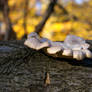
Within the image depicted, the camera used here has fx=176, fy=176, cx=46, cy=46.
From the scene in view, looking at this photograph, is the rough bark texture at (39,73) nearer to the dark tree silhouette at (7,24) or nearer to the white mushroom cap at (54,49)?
the white mushroom cap at (54,49)

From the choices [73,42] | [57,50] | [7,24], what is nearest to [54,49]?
[57,50]

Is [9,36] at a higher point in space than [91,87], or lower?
higher

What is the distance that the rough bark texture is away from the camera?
3.54ft

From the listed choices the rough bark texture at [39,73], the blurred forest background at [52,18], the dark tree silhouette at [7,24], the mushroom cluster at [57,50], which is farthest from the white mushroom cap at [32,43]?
the dark tree silhouette at [7,24]

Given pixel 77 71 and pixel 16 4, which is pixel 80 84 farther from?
pixel 16 4

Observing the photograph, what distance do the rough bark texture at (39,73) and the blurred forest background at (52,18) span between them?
8.84ft

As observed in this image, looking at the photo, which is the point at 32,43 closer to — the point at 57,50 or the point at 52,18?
the point at 57,50

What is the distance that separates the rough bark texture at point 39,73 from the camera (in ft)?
3.54

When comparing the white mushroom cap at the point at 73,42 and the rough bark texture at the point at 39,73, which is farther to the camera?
the white mushroom cap at the point at 73,42

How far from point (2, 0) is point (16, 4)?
109 inches

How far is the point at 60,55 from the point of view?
112cm

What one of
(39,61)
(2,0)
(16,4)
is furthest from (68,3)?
(39,61)

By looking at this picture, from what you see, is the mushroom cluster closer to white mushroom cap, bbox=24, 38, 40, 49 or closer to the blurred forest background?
white mushroom cap, bbox=24, 38, 40, 49

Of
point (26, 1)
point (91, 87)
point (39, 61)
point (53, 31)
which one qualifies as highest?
point (26, 1)
